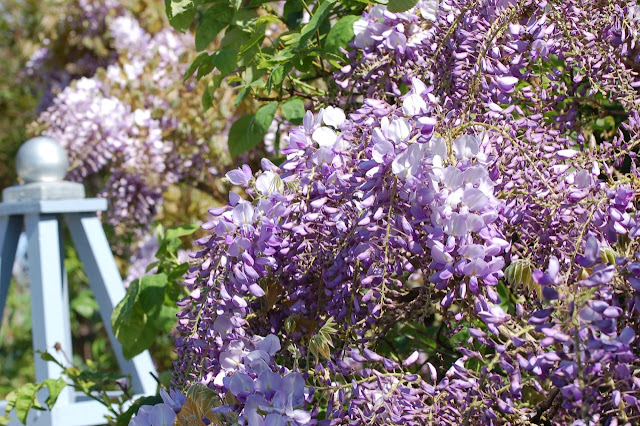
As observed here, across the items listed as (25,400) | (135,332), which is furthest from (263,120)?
(25,400)

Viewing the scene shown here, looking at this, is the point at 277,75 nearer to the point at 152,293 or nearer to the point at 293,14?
the point at 293,14

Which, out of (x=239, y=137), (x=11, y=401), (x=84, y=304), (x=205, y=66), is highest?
(x=205, y=66)

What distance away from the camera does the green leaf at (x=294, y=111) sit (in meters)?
1.30

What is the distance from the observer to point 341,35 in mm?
1180

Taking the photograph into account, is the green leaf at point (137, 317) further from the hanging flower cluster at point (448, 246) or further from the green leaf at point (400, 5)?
the green leaf at point (400, 5)

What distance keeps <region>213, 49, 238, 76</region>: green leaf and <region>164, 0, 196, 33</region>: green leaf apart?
0.08 meters

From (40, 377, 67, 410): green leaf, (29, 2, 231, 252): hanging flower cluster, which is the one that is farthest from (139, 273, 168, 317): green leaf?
(29, 2, 231, 252): hanging flower cluster

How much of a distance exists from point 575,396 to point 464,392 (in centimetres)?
15

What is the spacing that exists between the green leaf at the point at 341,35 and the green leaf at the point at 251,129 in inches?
7.9

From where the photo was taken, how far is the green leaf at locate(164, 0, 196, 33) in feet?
3.98

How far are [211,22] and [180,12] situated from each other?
0.13 metres

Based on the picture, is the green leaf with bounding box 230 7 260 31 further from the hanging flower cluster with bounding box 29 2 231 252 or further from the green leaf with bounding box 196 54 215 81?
the hanging flower cluster with bounding box 29 2 231 252

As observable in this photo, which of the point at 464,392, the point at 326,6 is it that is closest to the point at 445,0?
the point at 326,6

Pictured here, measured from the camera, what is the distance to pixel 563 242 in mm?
800
